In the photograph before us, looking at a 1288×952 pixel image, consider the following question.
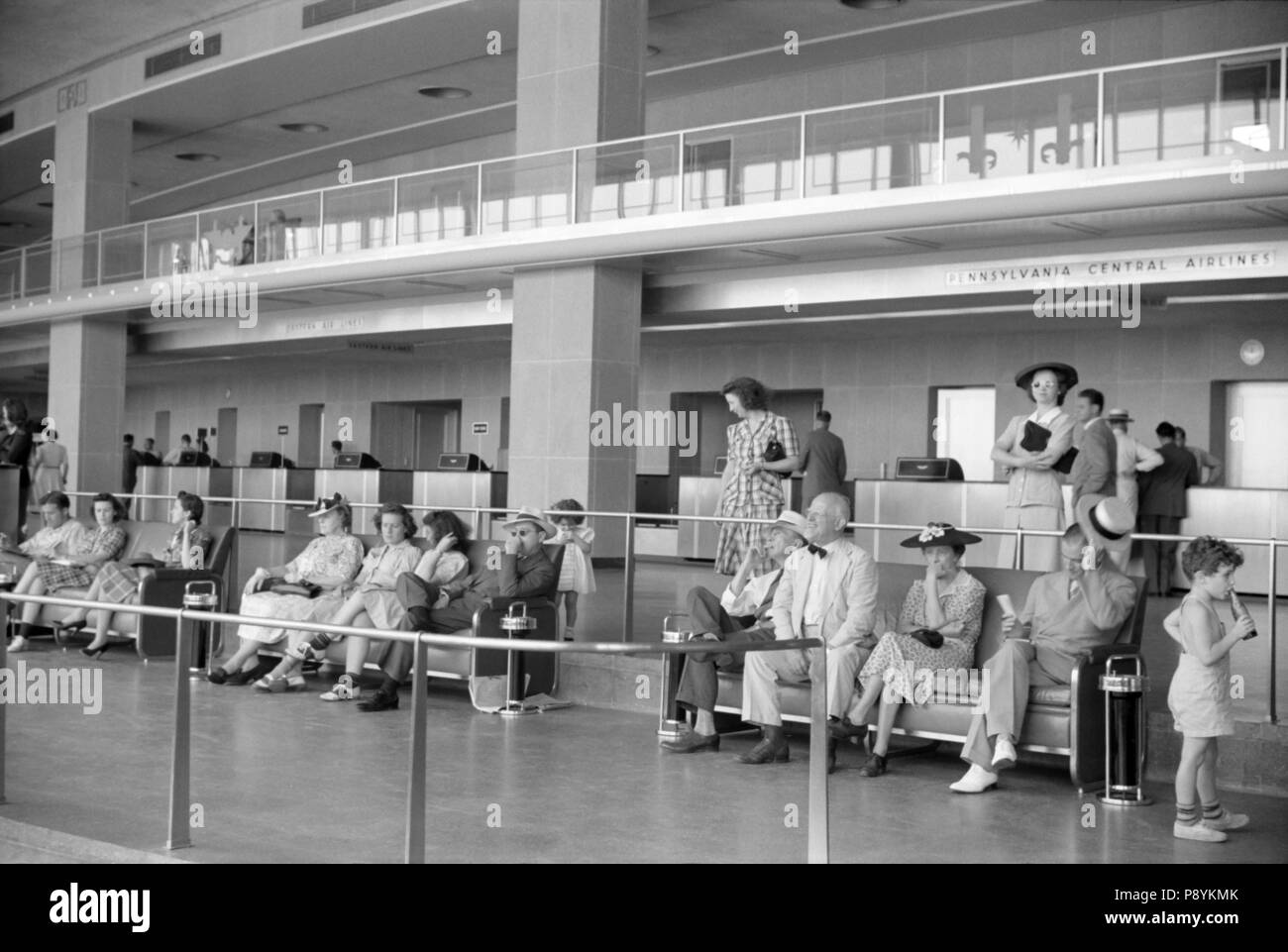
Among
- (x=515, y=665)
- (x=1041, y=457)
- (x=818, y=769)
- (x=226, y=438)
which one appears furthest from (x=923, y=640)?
(x=226, y=438)

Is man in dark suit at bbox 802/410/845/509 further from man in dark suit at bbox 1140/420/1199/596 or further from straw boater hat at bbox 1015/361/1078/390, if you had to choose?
straw boater hat at bbox 1015/361/1078/390

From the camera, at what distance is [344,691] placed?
920 cm

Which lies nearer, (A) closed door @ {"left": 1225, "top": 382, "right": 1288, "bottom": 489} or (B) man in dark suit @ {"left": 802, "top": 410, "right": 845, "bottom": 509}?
(B) man in dark suit @ {"left": 802, "top": 410, "right": 845, "bottom": 509}

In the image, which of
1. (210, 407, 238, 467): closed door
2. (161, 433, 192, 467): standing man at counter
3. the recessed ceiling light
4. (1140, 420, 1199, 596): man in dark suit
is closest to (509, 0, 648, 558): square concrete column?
the recessed ceiling light

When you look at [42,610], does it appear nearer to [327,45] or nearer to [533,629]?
[533,629]

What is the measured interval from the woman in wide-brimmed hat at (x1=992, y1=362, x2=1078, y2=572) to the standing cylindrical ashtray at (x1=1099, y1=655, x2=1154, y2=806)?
1.98 meters

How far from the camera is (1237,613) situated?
608cm

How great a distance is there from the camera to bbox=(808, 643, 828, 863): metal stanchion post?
4.79 metres

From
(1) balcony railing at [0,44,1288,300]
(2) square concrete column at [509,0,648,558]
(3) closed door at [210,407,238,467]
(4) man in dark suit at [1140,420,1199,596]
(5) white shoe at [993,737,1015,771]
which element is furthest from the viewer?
(3) closed door at [210,407,238,467]

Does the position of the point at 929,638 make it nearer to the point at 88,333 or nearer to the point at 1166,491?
the point at 1166,491

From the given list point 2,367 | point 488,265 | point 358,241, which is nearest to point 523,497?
point 488,265

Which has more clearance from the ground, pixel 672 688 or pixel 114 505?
pixel 114 505

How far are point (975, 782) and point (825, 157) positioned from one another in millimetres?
9356
